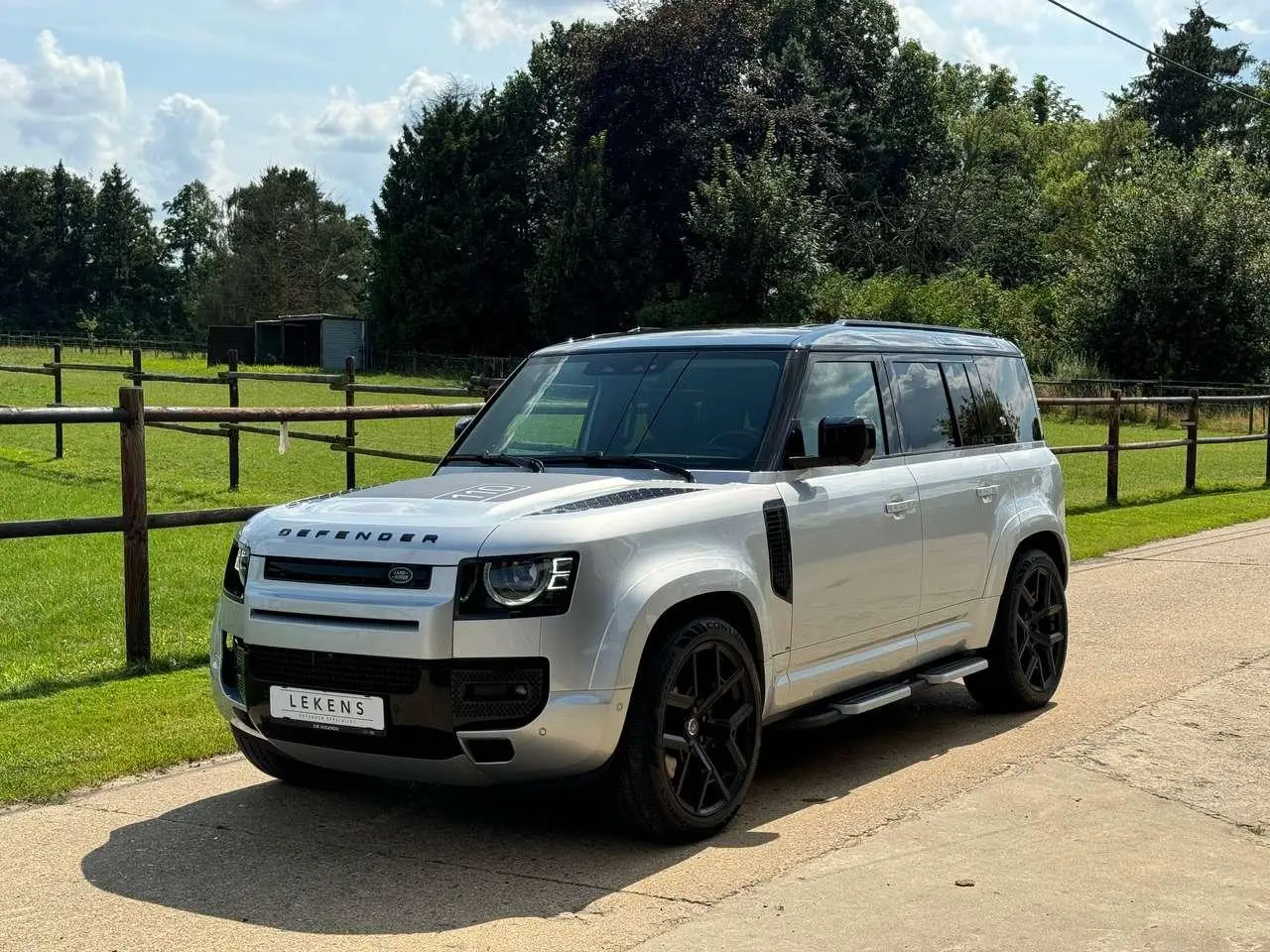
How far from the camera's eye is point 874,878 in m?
4.90

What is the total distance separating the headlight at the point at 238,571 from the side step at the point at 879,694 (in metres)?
2.25

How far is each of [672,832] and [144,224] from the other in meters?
127

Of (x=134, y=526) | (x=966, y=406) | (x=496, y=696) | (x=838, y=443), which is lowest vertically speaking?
(x=496, y=696)

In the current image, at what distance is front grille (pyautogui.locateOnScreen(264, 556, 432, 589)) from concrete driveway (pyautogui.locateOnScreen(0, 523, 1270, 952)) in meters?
1.00

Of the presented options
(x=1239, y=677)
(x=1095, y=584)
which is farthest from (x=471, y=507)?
(x=1095, y=584)

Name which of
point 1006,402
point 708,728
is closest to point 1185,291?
point 1006,402

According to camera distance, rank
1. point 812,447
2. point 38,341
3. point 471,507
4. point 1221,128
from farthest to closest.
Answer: point 1221,128 → point 38,341 → point 812,447 → point 471,507

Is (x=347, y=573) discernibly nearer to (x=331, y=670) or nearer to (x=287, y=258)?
(x=331, y=670)

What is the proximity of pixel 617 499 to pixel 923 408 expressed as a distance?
2266 millimetres

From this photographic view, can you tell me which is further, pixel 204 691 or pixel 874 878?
pixel 204 691

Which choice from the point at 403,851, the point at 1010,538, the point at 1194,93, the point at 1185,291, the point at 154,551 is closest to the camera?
the point at 403,851

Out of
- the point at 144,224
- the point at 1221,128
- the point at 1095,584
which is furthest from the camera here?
the point at 144,224

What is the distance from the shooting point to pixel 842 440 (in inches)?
236

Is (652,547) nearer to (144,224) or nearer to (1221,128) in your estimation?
(1221,128)
